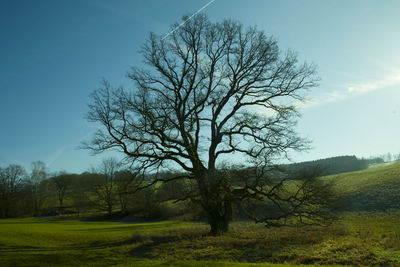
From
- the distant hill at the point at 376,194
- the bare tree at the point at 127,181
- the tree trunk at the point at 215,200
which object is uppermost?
the bare tree at the point at 127,181

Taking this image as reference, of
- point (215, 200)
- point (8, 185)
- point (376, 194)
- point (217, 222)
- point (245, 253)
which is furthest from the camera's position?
point (8, 185)

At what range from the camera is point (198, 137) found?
1652cm

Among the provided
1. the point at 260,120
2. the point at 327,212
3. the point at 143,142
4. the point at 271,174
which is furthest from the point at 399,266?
the point at 143,142

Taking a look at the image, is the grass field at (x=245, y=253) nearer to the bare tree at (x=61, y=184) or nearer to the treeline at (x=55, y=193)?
the treeline at (x=55, y=193)

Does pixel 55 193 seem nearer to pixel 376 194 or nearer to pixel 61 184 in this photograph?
pixel 61 184

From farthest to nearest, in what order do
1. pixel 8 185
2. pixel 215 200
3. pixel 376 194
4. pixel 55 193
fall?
pixel 55 193 < pixel 8 185 < pixel 376 194 < pixel 215 200

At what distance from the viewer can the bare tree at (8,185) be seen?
56.8m

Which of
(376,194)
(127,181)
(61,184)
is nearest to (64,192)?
(61,184)

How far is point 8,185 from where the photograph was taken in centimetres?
6106

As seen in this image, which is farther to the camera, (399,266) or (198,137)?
(198,137)

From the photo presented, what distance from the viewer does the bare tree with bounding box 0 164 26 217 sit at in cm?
5684

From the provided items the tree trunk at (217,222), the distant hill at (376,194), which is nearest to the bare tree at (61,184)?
the tree trunk at (217,222)

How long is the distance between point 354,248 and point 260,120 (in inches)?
324

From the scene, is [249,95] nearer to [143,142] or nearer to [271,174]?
[271,174]
